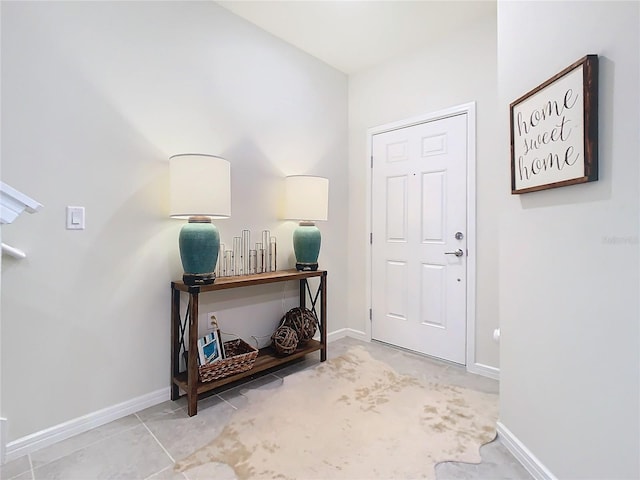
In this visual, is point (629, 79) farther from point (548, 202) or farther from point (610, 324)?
point (610, 324)

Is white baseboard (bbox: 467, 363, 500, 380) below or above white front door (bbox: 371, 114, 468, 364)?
below

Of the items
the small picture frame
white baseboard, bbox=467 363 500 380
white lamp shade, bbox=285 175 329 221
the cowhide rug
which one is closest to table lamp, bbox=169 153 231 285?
the small picture frame

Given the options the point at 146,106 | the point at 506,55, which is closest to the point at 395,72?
the point at 506,55

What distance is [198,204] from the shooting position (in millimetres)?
1858

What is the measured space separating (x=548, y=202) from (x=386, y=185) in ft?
5.75

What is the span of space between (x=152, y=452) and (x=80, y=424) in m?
0.48

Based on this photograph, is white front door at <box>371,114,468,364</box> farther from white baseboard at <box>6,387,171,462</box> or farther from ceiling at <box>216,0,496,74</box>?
white baseboard at <box>6,387,171,462</box>

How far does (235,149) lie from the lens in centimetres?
242

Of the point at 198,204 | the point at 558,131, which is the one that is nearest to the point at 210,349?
the point at 198,204

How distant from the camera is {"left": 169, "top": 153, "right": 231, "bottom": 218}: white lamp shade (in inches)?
73.2

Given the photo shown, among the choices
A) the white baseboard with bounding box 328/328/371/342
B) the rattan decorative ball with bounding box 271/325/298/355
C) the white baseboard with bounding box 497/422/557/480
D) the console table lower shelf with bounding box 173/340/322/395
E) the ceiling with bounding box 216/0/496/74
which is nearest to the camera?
the white baseboard with bounding box 497/422/557/480

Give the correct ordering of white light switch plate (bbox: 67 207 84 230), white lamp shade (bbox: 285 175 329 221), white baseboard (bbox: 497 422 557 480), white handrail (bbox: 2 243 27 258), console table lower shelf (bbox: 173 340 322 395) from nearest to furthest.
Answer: white baseboard (bbox: 497 422 557 480)
white handrail (bbox: 2 243 27 258)
white light switch plate (bbox: 67 207 84 230)
console table lower shelf (bbox: 173 340 322 395)
white lamp shade (bbox: 285 175 329 221)

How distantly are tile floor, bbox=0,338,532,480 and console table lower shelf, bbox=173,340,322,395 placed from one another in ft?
0.43

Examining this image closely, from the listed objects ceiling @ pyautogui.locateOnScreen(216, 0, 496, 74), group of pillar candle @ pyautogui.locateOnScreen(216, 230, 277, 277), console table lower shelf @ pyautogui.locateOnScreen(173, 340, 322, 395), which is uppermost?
ceiling @ pyautogui.locateOnScreen(216, 0, 496, 74)
